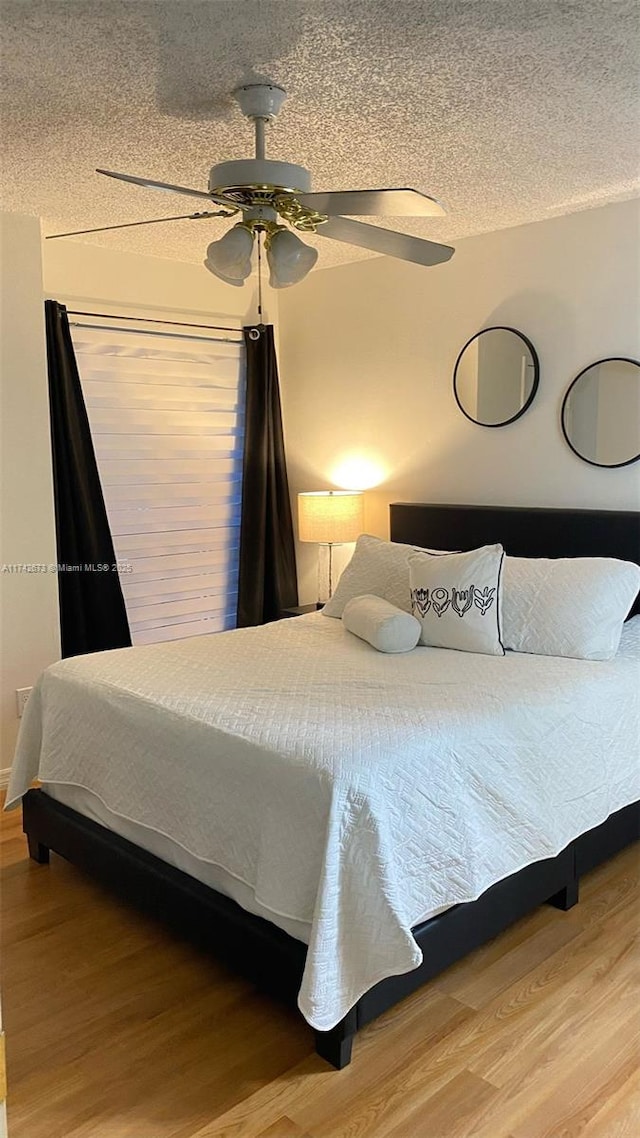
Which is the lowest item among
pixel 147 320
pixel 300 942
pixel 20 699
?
pixel 300 942

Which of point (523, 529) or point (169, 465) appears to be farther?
point (169, 465)

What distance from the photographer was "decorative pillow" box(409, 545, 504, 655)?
125 inches

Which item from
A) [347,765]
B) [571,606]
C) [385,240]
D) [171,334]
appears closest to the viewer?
[347,765]

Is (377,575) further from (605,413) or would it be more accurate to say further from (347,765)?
(347,765)

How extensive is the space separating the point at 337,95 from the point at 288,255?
45 centimetres

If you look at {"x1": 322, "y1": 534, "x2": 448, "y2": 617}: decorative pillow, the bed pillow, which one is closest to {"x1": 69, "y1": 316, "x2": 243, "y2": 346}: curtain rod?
{"x1": 322, "y1": 534, "x2": 448, "y2": 617}: decorative pillow

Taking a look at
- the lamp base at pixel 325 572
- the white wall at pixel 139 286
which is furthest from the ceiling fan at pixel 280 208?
the lamp base at pixel 325 572

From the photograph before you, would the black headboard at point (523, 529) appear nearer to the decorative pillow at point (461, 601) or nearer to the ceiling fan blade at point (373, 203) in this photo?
the decorative pillow at point (461, 601)

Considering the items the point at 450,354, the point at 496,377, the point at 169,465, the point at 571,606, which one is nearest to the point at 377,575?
the point at 571,606

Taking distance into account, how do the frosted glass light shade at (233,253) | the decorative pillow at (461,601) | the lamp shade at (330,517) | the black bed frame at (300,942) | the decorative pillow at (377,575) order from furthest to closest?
the lamp shade at (330,517) < the decorative pillow at (377,575) < the decorative pillow at (461,601) < the frosted glass light shade at (233,253) < the black bed frame at (300,942)

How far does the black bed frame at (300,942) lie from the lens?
83.8 inches

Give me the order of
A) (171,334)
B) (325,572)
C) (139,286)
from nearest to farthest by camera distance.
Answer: (139,286)
(171,334)
(325,572)

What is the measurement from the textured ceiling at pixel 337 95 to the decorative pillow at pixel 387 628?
1.60 metres

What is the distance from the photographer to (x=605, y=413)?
3.62 meters
